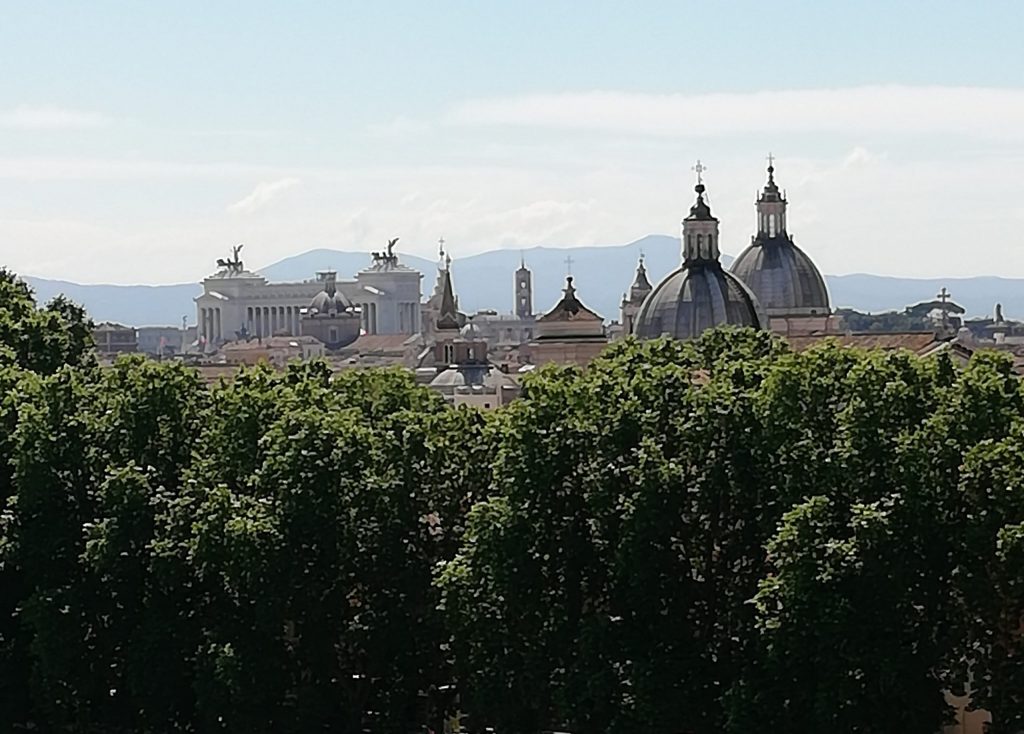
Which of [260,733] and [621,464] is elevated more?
[621,464]

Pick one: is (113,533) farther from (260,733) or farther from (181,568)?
(260,733)

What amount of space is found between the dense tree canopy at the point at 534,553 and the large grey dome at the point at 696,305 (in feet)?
140

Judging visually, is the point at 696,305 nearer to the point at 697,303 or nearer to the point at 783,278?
the point at 697,303

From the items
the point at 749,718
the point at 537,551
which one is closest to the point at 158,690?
the point at 537,551

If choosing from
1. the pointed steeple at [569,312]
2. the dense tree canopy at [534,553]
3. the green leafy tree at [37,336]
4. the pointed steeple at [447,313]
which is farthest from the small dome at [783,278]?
the dense tree canopy at [534,553]

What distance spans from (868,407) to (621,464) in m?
3.68

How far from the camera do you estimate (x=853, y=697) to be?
1212 inches

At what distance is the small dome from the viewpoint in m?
104

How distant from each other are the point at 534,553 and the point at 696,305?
160 feet

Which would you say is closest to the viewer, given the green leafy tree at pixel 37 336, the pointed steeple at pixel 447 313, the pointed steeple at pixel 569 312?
the green leafy tree at pixel 37 336

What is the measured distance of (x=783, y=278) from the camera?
345ft

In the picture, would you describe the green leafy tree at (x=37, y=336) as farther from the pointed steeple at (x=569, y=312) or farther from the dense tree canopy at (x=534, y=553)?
the pointed steeple at (x=569, y=312)

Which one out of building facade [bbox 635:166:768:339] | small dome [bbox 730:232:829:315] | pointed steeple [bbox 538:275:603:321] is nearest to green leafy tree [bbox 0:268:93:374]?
building facade [bbox 635:166:768:339]

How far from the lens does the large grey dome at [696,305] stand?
269 ft
